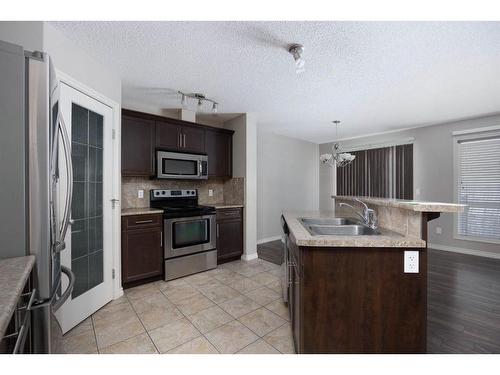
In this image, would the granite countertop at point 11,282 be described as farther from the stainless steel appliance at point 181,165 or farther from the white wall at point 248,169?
the white wall at point 248,169

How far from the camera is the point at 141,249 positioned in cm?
268

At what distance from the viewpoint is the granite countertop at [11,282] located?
62cm

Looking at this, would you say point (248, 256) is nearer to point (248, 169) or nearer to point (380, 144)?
point (248, 169)

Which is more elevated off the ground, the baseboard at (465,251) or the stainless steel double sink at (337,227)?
the stainless steel double sink at (337,227)

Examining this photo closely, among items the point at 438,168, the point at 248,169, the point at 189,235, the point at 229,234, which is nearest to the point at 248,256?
the point at 229,234

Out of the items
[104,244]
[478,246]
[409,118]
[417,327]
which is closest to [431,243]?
[478,246]

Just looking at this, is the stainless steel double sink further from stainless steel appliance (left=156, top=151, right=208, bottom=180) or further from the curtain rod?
the curtain rod

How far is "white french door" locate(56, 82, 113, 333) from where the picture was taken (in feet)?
6.10

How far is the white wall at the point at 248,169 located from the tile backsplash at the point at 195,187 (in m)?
0.12

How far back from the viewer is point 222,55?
2020 mm

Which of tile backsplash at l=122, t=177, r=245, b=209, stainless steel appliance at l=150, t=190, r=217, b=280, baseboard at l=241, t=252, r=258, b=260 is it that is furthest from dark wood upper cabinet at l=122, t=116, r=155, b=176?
baseboard at l=241, t=252, r=258, b=260

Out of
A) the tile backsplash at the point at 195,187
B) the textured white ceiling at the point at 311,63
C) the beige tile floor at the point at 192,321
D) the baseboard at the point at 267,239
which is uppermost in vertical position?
the textured white ceiling at the point at 311,63

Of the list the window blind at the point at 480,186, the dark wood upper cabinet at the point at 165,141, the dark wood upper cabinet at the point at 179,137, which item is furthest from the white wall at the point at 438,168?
the dark wood upper cabinet at the point at 179,137

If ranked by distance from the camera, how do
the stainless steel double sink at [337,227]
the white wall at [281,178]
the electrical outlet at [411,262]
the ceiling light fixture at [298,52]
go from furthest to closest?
the white wall at [281,178], the stainless steel double sink at [337,227], the ceiling light fixture at [298,52], the electrical outlet at [411,262]
